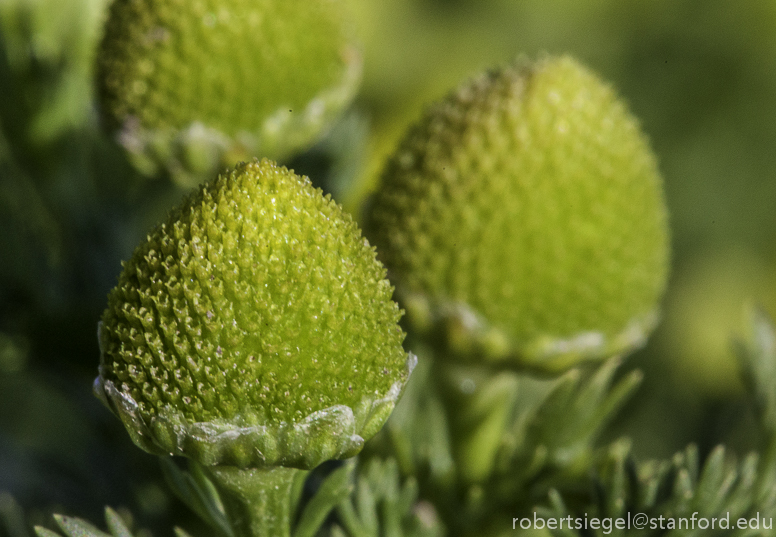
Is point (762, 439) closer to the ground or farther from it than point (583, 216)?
closer to the ground

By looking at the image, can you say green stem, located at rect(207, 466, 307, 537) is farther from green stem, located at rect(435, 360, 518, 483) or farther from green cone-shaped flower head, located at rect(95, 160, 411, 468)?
green stem, located at rect(435, 360, 518, 483)

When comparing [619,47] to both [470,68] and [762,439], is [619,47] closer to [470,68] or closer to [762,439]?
[470,68]

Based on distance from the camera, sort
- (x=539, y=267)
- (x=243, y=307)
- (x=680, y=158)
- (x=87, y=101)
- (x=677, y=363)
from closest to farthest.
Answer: (x=243, y=307), (x=539, y=267), (x=87, y=101), (x=677, y=363), (x=680, y=158)

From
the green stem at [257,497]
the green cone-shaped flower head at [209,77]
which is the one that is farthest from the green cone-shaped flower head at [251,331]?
the green cone-shaped flower head at [209,77]

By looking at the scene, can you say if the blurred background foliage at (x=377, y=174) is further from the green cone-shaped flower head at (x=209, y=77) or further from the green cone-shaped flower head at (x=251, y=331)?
the green cone-shaped flower head at (x=251, y=331)

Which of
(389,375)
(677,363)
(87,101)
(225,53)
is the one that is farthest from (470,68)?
(389,375)

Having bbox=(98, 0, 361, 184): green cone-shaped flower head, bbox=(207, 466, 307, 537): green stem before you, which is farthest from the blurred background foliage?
bbox=(207, 466, 307, 537): green stem
